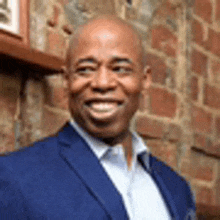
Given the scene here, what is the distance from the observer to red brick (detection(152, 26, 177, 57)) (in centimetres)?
196

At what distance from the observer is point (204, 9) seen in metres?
2.31

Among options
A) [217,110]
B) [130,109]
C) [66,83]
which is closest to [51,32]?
[66,83]

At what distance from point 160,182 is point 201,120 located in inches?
41.0

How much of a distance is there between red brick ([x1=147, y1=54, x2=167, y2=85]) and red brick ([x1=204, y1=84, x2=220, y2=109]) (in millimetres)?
374

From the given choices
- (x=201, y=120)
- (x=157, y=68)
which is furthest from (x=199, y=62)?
(x=157, y=68)

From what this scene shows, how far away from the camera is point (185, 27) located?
2146mm

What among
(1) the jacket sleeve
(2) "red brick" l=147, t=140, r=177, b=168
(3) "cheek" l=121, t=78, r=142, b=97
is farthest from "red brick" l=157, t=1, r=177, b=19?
(1) the jacket sleeve

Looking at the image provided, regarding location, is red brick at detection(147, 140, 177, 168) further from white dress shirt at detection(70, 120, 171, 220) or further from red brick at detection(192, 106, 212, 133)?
white dress shirt at detection(70, 120, 171, 220)

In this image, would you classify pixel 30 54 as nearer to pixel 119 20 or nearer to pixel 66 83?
pixel 66 83

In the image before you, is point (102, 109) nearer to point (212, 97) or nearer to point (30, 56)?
point (30, 56)

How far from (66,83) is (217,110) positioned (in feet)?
4.42

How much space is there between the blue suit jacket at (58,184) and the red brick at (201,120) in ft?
3.68

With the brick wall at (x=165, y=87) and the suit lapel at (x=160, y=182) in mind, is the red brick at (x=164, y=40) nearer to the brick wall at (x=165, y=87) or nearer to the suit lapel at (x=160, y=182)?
the brick wall at (x=165, y=87)

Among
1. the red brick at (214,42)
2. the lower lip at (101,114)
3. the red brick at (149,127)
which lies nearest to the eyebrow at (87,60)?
the lower lip at (101,114)
